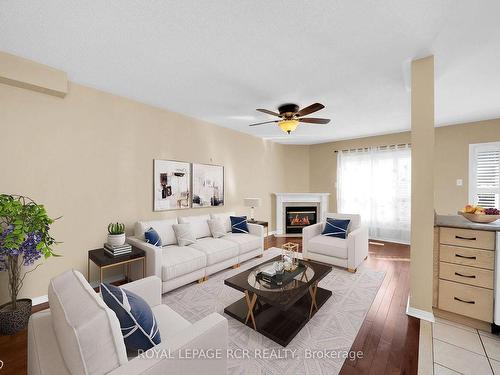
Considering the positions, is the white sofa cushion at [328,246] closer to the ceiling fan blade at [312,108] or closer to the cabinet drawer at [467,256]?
the cabinet drawer at [467,256]

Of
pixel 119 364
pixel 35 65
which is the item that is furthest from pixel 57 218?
pixel 119 364

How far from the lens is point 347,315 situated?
8.18ft

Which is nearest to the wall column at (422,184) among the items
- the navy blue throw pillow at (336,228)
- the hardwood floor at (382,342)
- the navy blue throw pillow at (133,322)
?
the hardwood floor at (382,342)

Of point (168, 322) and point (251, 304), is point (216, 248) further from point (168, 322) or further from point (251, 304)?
point (168, 322)

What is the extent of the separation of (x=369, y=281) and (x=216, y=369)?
9.31 ft

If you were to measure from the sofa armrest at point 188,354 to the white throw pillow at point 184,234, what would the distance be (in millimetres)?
2352

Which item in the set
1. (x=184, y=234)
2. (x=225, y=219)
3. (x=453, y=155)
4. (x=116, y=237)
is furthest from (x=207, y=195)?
(x=453, y=155)

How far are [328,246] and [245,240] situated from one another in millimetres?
1470

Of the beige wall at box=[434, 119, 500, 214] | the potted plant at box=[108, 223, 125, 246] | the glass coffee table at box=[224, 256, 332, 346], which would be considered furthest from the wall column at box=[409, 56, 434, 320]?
the potted plant at box=[108, 223, 125, 246]

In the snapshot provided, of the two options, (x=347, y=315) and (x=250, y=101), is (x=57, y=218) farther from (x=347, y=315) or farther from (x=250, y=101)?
(x=347, y=315)

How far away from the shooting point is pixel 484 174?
4.50 metres

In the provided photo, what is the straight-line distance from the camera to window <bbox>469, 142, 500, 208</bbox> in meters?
4.39

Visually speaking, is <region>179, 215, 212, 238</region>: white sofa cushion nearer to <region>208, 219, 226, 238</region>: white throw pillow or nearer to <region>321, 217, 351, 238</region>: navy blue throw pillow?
<region>208, 219, 226, 238</region>: white throw pillow

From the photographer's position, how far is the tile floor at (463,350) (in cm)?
177
